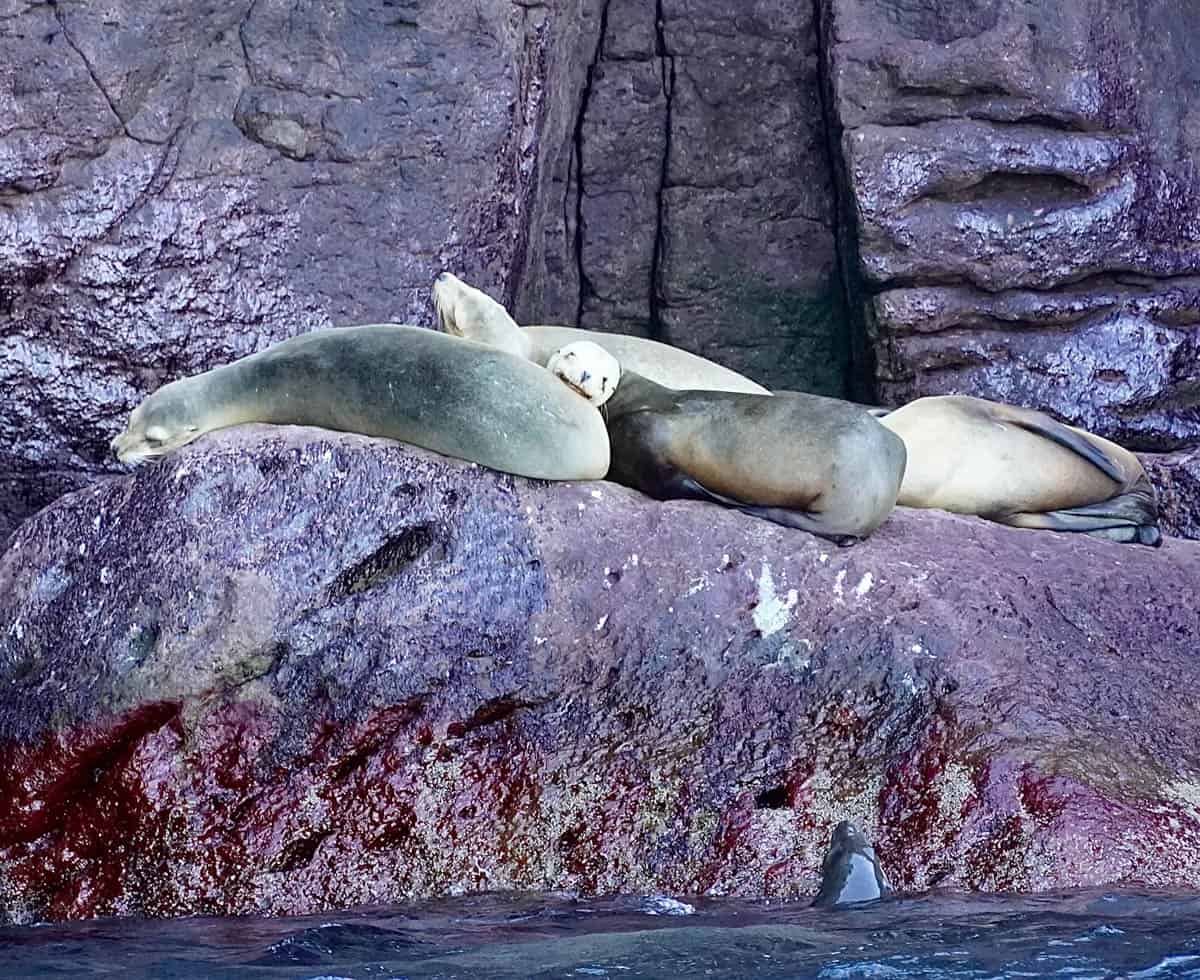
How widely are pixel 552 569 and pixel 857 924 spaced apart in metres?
1.31

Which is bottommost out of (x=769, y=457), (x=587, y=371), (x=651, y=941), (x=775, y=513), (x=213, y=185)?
(x=651, y=941)

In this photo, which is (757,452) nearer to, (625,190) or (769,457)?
(769,457)

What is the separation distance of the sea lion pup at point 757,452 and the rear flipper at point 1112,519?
0.79m

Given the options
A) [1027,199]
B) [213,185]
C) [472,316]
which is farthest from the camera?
[1027,199]

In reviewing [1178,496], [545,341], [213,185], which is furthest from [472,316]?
[1178,496]

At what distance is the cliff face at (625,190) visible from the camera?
6.50 m

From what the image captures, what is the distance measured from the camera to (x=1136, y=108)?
7277mm

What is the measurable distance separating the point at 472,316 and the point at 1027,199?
8.75 ft

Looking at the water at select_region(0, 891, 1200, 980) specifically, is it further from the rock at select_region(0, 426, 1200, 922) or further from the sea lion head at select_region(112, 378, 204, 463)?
the sea lion head at select_region(112, 378, 204, 463)

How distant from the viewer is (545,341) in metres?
6.07

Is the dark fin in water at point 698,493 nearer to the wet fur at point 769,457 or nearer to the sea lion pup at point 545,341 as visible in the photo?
the wet fur at point 769,457

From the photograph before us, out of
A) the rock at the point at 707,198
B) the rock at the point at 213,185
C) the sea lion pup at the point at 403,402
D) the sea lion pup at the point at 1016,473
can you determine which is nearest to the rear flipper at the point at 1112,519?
the sea lion pup at the point at 1016,473

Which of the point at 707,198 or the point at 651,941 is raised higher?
the point at 707,198

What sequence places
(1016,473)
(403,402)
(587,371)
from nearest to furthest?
(403,402) < (587,371) < (1016,473)
